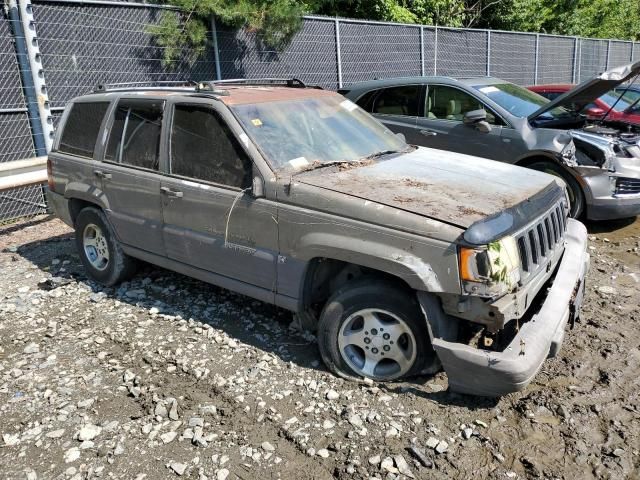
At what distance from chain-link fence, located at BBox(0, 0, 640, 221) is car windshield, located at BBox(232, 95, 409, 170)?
15.7 ft

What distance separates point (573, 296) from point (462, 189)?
1.10 m

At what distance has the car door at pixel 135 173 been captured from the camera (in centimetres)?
457

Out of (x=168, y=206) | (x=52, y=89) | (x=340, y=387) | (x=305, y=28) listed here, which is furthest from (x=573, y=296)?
(x=305, y=28)

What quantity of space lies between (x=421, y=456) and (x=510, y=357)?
27.7 inches

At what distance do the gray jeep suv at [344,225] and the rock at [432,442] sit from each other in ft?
1.06

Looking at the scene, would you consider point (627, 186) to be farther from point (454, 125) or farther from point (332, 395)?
point (332, 395)

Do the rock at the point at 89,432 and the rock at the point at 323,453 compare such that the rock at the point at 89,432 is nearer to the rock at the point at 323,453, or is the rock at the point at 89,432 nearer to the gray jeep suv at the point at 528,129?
the rock at the point at 323,453

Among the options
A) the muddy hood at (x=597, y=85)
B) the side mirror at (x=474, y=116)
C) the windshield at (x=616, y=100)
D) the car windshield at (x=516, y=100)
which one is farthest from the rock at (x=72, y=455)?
the windshield at (x=616, y=100)

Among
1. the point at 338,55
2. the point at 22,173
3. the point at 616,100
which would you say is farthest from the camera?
the point at 338,55

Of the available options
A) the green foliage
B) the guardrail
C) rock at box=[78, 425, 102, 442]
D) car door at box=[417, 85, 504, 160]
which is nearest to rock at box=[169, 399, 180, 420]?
rock at box=[78, 425, 102, 442]

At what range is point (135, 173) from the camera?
468 centimetres

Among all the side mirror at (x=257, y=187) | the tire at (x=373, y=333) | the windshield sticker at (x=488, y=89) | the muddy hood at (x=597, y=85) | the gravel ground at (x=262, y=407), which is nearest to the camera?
the gravel ground at (x=262, y=407)

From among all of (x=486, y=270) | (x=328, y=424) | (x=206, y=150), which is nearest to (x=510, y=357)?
(x=486, y=270)

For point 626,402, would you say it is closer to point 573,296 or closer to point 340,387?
point 573,296
